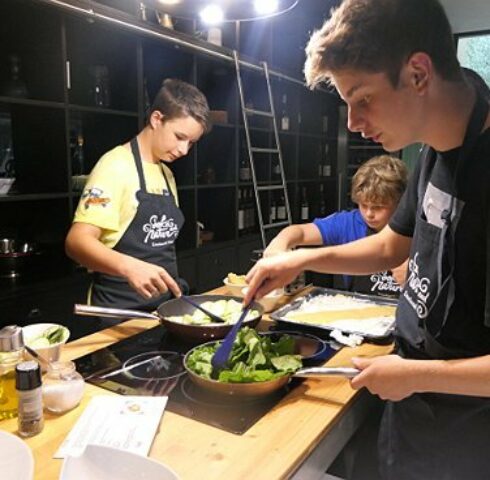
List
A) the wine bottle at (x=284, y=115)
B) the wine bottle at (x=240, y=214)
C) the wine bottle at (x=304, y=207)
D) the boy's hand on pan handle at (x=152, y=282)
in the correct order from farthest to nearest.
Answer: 1. the wine bottle at (x=304, y=207)
2. the wine bottle at (x=284, y=115)
3. the wine bottle at (x=240, y=214)
4. the boy's hand on pan handle at (x=152, y=282)

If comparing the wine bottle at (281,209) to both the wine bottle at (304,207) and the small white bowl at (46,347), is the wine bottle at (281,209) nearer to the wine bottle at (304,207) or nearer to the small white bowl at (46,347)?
the wine bottle at (304,207)

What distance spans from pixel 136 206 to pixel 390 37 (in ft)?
4.41

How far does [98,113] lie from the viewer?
8.61 feet

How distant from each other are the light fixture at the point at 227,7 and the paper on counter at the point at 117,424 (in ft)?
4.00

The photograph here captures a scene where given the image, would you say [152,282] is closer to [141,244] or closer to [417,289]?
[141,244]

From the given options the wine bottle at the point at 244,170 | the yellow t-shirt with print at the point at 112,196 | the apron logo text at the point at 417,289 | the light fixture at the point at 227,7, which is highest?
the light fixture at the point at 227,7

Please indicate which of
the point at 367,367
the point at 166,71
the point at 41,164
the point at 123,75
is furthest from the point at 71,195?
the point at 367,367

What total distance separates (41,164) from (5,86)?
405 millimetres

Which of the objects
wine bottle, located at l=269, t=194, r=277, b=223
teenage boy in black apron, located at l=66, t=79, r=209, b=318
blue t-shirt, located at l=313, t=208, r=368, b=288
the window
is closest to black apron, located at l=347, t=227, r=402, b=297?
blue t-shirt, located at l=313, t=208, r=368, b=288

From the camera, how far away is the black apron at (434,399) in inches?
39.5

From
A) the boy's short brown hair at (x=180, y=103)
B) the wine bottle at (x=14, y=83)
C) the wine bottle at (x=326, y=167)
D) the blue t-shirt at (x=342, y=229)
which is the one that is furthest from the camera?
the wine bottle at (x=326, y=167)

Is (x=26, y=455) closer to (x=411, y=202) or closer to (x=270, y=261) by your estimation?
(x=270, y=261)

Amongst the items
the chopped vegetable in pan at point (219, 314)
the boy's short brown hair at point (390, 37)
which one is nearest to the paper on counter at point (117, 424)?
the chopped vegetable in pan at point (219, 314)

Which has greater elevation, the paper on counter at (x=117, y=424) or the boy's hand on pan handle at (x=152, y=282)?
the boy's hand on pan handle at (x=152, y=282)
